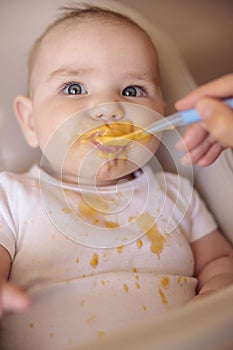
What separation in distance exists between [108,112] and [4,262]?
22cm

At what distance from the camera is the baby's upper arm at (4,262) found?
58cm

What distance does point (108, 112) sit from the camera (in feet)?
2.07

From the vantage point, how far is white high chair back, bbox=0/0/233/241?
776mm

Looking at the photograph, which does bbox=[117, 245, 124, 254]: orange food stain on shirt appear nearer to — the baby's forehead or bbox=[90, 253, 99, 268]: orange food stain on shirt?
bbox=[90, 253, 99, 268]: orange food stain on shirt

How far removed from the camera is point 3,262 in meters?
0.58

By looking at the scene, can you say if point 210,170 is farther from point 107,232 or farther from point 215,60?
point 215,60

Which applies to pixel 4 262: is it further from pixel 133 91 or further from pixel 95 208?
pixel 133 91

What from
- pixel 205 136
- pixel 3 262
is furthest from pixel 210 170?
pixel 3 262

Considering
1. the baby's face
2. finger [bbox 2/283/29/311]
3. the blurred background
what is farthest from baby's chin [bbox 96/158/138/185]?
the blurred background

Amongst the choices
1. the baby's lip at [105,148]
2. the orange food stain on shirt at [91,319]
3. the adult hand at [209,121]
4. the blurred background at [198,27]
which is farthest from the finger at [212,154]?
the blurred background at [198,27]

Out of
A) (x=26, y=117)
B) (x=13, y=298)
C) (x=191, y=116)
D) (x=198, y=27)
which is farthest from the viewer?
(x=198, y=27)

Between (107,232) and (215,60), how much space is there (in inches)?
20.7

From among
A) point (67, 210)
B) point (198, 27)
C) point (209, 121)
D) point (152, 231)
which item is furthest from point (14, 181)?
point (198, 27)

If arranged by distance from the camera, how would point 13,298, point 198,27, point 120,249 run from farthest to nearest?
point 198,27
point 120,249
point 13,298
